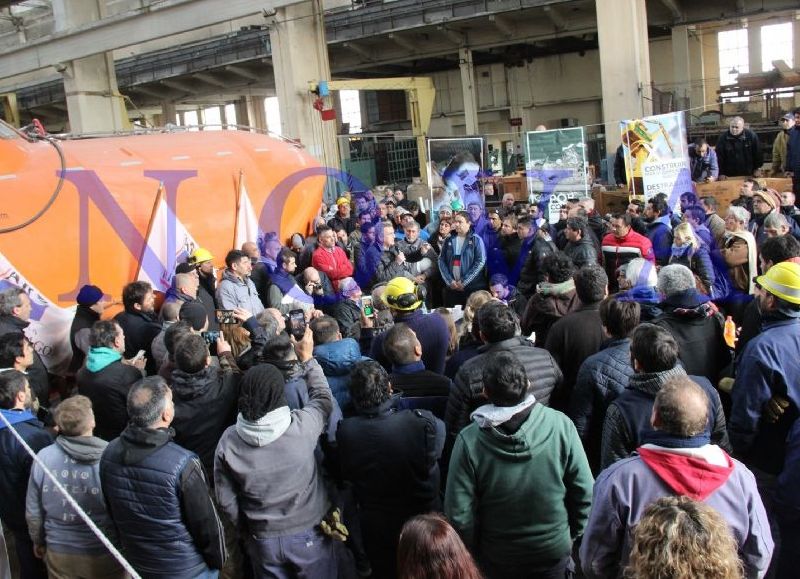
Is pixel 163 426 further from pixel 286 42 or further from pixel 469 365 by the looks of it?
pixel 286 42

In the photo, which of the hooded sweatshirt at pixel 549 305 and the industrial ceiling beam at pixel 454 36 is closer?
the hooded sweatshirt at pixel 549 305

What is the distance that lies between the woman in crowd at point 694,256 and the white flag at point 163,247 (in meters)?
4.45

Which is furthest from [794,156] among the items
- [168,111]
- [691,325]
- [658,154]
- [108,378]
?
[168,111]

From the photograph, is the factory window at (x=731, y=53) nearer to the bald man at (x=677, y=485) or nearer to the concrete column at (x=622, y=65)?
the concrete column at (x=622, y=65)

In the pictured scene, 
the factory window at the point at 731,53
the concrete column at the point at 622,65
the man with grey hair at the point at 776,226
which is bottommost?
the man with grey hair at the point at 776,226

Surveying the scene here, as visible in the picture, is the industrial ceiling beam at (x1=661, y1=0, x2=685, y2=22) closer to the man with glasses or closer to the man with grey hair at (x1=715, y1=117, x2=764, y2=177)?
the man with grey hair at (x1=715, y1=117, x2=764, y2=177)

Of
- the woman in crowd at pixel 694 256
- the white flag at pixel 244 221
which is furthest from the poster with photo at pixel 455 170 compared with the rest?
the woman in crowd at pixel 694 256

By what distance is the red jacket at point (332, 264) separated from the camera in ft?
23.4

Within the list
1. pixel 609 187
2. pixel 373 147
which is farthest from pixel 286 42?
pixel 373 147

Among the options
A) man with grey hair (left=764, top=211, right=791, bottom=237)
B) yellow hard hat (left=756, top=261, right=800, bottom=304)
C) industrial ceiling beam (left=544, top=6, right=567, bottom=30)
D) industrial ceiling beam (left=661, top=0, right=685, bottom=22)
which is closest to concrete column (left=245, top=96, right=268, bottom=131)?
industrial ceiling beam (left=544, top=6, right=567, bottom=30)

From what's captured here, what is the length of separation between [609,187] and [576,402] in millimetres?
8226

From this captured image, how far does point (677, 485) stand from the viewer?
7.24 ft

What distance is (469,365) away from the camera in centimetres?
332

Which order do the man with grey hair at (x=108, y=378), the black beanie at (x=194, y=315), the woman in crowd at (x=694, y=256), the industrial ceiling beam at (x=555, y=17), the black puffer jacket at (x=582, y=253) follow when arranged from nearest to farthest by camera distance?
the man with grey hair at (x=108, y=378)
the black beanie at (x=194, y=315)
the woman in crowd at (x=694, y=256)
the black puffer jacket at (x=582, y=253)
the industrial ceiling beam at (x=555, y=17)
